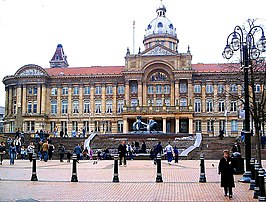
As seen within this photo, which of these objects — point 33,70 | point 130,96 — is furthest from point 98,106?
point 33,70

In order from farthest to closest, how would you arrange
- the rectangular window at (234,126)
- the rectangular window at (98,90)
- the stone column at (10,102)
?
1. the stone column at (10,102)
2. the rectangular window at (98,90)
3. the rectangular window at (234,126)

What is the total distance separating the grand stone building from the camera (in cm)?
7562

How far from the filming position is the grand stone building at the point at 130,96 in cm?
7562

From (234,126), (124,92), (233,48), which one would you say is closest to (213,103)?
(234,126)

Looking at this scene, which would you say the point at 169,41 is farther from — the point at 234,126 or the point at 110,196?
the point at 110,196

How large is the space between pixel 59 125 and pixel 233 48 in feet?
215

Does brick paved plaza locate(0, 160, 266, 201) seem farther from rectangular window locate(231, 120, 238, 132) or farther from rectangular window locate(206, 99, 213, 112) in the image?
rectangular window locate(206, 99, 213, 112)

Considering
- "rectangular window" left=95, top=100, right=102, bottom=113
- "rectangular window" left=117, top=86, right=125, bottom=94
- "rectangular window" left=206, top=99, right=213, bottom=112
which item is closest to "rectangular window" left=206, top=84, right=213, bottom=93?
"rectangular window" left=206, top=99, right=213, bottom=112

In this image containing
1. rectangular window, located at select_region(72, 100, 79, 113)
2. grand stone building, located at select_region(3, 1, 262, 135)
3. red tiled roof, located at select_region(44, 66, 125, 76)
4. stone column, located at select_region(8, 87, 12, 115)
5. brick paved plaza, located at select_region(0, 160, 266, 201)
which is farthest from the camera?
stone column, located at select_region(8, 87, 12, 115)

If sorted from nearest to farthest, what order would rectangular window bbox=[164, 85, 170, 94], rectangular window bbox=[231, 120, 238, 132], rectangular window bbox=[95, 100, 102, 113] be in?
rectangular window bbox=[231, 120, 238, 132]
rectangular window bbox=[164, 85, 170, 94]
rectangular window bbox=[95, 100, 102, 113]

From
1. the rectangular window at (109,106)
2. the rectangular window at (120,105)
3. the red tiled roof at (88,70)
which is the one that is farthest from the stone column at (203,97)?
the rectangular window at (109,106)

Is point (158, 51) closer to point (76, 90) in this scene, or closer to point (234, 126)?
point (76, 90)

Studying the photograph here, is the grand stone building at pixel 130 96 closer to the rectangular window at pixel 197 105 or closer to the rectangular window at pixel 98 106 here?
the rectangular window at pixel 98 106

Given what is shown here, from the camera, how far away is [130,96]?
78.9m
